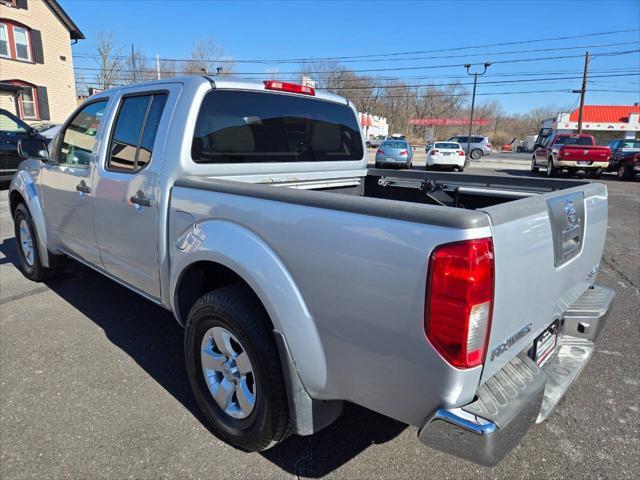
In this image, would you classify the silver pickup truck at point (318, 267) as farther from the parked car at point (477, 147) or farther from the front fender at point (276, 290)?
the parked car at point (477, 147)

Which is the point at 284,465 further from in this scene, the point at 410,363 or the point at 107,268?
the point at 107,268

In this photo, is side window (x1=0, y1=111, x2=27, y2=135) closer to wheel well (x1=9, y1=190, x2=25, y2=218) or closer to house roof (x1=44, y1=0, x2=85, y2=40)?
wheel well (x1=9, y1=190, x2=25, y2=218)

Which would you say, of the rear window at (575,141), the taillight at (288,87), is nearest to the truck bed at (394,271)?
the taillight at (288,87)

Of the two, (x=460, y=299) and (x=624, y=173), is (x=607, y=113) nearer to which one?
(x=624, y=173)

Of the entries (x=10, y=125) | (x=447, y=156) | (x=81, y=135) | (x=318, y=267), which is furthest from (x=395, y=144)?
(x=318, y=267)

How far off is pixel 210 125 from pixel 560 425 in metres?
2.81

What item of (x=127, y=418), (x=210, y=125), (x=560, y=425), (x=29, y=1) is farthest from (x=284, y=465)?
(x=29, y=1)

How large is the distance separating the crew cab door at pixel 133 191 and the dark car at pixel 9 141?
8.97 m

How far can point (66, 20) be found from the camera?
26062 mm

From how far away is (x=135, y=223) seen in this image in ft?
9.41

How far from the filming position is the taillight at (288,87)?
3145 millimetres

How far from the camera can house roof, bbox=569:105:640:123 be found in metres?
57.3

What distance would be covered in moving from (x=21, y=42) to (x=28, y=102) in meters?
3.16

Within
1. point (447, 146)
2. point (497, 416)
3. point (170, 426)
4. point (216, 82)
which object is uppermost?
point (216, 82)
